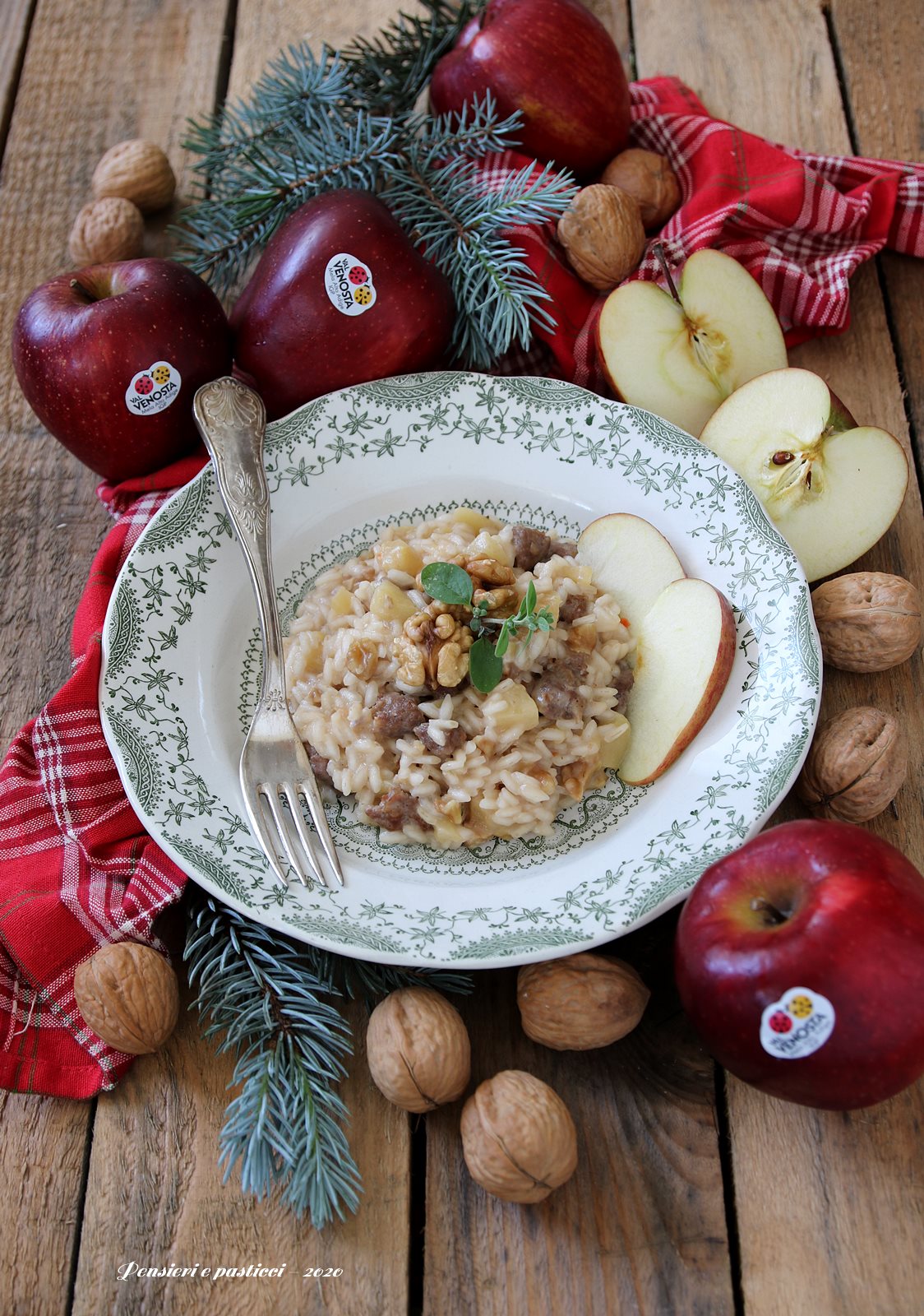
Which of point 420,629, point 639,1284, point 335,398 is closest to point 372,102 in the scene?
point 335,398

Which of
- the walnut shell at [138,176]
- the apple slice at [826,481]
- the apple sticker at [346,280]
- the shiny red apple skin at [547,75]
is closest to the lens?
the apple slice at [826,481]

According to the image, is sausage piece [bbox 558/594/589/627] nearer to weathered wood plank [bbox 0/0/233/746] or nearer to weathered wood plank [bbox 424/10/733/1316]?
weathered wood plank [bbox 424/10/733/1316]

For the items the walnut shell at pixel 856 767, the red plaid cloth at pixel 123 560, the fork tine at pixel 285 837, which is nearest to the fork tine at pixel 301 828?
the fork tine at pixel 285 837

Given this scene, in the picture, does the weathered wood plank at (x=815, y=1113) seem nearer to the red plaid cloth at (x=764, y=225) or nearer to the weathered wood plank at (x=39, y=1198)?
the red plaid cloth at (x=764, y=225)

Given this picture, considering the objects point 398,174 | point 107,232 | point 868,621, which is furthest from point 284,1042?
point 107,232

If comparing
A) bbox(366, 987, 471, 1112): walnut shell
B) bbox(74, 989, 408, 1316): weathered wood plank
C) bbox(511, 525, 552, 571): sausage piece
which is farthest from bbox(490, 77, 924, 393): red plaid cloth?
bbox(74, 989, 408, 1316): weathered wood plank

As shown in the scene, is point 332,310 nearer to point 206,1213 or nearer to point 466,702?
point 466,702
